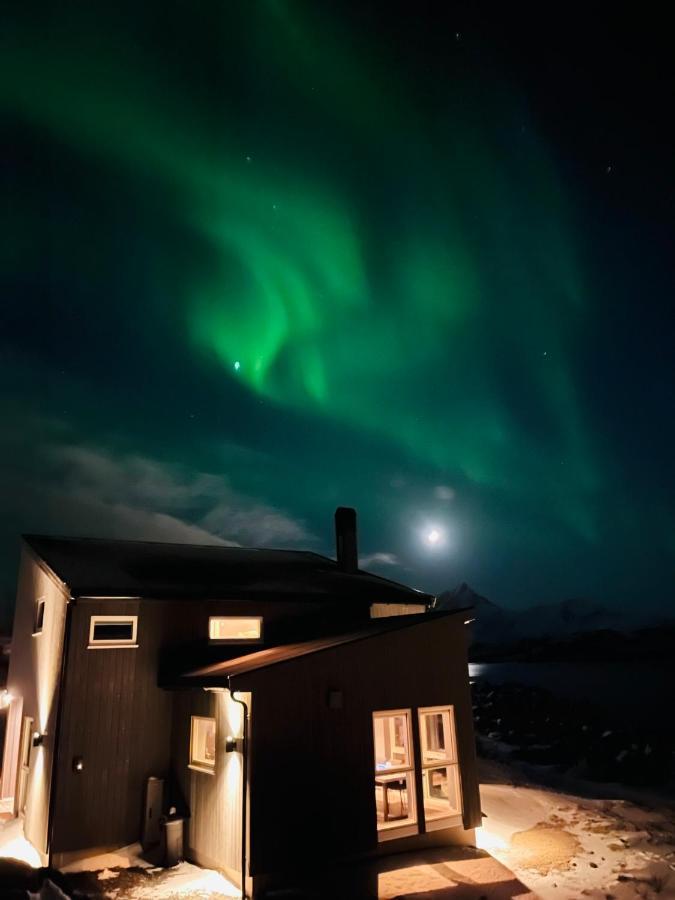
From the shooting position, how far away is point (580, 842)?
11.5m

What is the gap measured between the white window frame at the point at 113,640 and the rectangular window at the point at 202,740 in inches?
84.8

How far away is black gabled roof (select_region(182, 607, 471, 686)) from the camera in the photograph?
9984 millimetres

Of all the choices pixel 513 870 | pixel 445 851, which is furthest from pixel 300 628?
pixel 513 870

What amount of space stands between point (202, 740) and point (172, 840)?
170cm

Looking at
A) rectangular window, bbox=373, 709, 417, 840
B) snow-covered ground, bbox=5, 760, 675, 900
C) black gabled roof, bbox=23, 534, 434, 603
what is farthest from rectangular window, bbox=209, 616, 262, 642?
snow-covered ground, bbox=5, 760, 675, 900

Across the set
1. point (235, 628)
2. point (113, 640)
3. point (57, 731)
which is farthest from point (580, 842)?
point (57, 731)

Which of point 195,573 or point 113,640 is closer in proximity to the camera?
point 113,640

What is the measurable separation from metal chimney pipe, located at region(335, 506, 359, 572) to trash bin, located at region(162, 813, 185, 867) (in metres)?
9.86

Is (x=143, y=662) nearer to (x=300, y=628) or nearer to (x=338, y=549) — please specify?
(x=300, y=628)

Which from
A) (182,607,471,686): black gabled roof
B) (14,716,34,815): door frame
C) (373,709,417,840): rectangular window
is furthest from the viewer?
(14,716,34,815): door frame

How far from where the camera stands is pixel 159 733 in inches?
479

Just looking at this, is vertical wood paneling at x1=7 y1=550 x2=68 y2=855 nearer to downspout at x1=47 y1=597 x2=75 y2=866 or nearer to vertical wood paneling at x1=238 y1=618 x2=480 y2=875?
downspout at x1=47 y1=597 x2=75 y2=866

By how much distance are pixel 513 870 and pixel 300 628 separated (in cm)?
682

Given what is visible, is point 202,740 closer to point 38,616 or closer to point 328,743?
point 328,743
